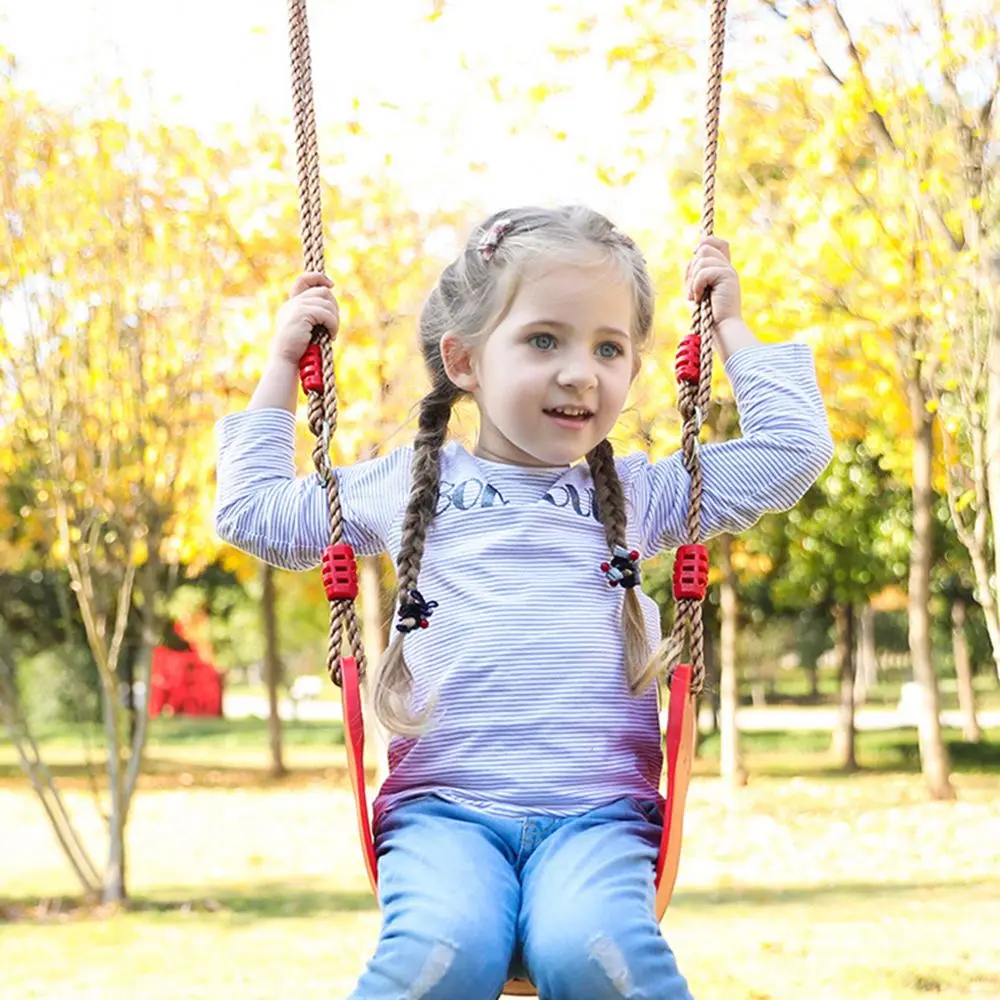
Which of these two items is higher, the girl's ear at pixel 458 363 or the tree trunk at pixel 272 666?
the girl's ear at pixel 458 363

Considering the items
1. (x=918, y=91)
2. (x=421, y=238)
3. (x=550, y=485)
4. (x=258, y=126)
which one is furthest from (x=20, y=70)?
(x=550, y=485)

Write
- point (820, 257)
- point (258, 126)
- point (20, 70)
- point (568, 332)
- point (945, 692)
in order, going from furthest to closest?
point (945, 692) < point (258, 126) < point (820, 257) < point (20, 70) < point (568, 332)

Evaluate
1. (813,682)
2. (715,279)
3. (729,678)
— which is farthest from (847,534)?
(813,682)

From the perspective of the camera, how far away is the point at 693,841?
10781mm

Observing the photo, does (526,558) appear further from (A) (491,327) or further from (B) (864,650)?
(B) (864,650)

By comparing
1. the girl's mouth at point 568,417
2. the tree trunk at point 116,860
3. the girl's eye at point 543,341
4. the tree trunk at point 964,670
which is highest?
the girl's eye at point 543,341

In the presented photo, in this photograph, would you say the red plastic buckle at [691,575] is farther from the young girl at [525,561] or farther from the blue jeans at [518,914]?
the blue jeans at [518,914]

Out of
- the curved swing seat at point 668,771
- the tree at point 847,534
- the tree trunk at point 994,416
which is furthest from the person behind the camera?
the tree at point 847,534

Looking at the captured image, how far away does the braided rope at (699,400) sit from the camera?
101 inches

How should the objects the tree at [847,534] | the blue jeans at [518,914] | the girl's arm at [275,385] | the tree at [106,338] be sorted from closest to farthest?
the blue jeans at [518,914] → the girl's arm at [275,385] → the tree at [106,338] → the tree at [847,534]

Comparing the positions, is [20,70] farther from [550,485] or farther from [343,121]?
[550,485]

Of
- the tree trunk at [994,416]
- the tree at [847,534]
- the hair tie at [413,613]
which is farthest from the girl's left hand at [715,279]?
the tree at [847,534]

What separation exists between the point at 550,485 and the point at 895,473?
13346 mm

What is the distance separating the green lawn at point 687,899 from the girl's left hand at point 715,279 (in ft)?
11.0
